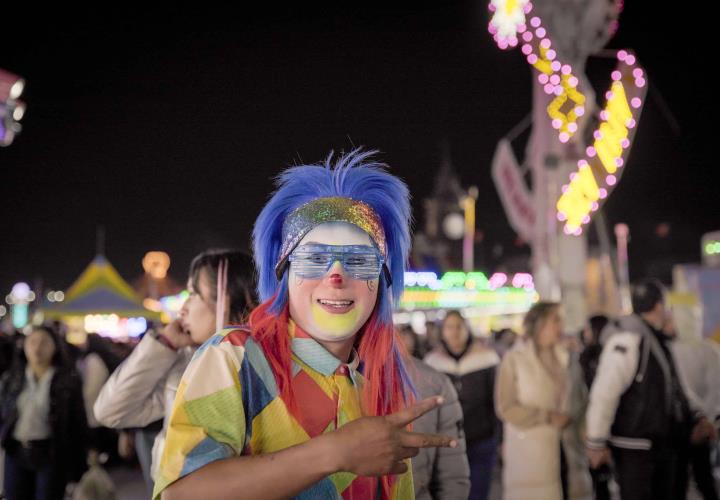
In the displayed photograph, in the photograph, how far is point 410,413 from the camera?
165 centimetres

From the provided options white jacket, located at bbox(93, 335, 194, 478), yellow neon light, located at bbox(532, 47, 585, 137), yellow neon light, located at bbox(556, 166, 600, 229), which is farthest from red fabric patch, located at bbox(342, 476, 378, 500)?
yellow neon light, located at bbox(532, 47, 585, 137)

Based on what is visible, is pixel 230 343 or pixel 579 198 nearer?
pixel 230 343

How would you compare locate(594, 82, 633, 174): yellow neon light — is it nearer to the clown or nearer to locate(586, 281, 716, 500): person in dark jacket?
locate(586, 281, 716, 500): person in dark jacket

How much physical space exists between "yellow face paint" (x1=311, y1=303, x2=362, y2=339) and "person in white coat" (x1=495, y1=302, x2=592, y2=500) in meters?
3.89

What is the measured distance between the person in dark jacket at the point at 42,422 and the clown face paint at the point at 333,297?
13.1 feet

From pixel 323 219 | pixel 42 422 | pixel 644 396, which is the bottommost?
pixel 42 422

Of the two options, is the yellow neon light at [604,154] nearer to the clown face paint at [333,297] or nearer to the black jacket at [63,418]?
the black jacket at [63,418]

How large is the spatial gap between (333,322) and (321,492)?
0.42m

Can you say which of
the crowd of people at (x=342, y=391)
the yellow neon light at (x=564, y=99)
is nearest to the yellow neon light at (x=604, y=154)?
the yellow neon light at (x=564, y=99)

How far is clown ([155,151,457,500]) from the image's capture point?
1.55 m

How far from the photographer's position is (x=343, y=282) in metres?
1.93

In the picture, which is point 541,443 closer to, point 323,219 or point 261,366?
point 323,219

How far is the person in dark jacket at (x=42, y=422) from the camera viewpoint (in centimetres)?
517

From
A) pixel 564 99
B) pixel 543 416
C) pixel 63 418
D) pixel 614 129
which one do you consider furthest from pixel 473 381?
pixel 564 99
